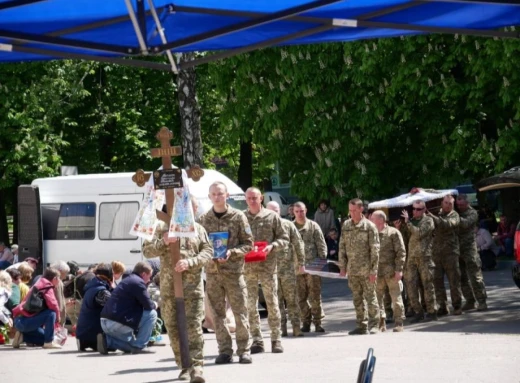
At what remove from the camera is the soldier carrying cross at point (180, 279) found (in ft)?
40.3

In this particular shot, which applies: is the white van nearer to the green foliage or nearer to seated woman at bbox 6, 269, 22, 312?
seated woman at bbox 6, 269, 22, 312

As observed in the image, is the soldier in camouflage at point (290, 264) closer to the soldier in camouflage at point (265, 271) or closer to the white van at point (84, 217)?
the soldier in camouflage at point (265, 271)

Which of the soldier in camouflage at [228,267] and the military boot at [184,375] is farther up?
the soldier in camouflage at [228,267]

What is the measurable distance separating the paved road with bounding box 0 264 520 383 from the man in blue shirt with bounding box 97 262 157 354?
0.30 metres

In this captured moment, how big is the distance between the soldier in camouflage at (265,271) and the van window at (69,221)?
879cm

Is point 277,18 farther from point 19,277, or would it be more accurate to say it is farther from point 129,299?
point 19,277

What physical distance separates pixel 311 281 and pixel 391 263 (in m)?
1.24

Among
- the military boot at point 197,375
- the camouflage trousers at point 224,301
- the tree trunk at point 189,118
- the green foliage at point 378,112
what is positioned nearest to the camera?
the military boot at point 197,375

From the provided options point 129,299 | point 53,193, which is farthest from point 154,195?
point 53,193

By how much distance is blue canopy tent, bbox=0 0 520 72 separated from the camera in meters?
6.91

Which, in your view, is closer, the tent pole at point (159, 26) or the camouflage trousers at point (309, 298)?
the tent pole at point (159, 26)

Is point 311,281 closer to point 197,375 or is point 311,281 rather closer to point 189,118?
point 197,375

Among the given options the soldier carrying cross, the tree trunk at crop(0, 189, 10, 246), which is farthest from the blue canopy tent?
the tree trunk at crop(0, 189, 10, 246)

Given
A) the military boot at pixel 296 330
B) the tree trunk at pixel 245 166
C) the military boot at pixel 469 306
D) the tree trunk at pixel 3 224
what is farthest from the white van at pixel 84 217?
the tree trunk at pixel 245 166
